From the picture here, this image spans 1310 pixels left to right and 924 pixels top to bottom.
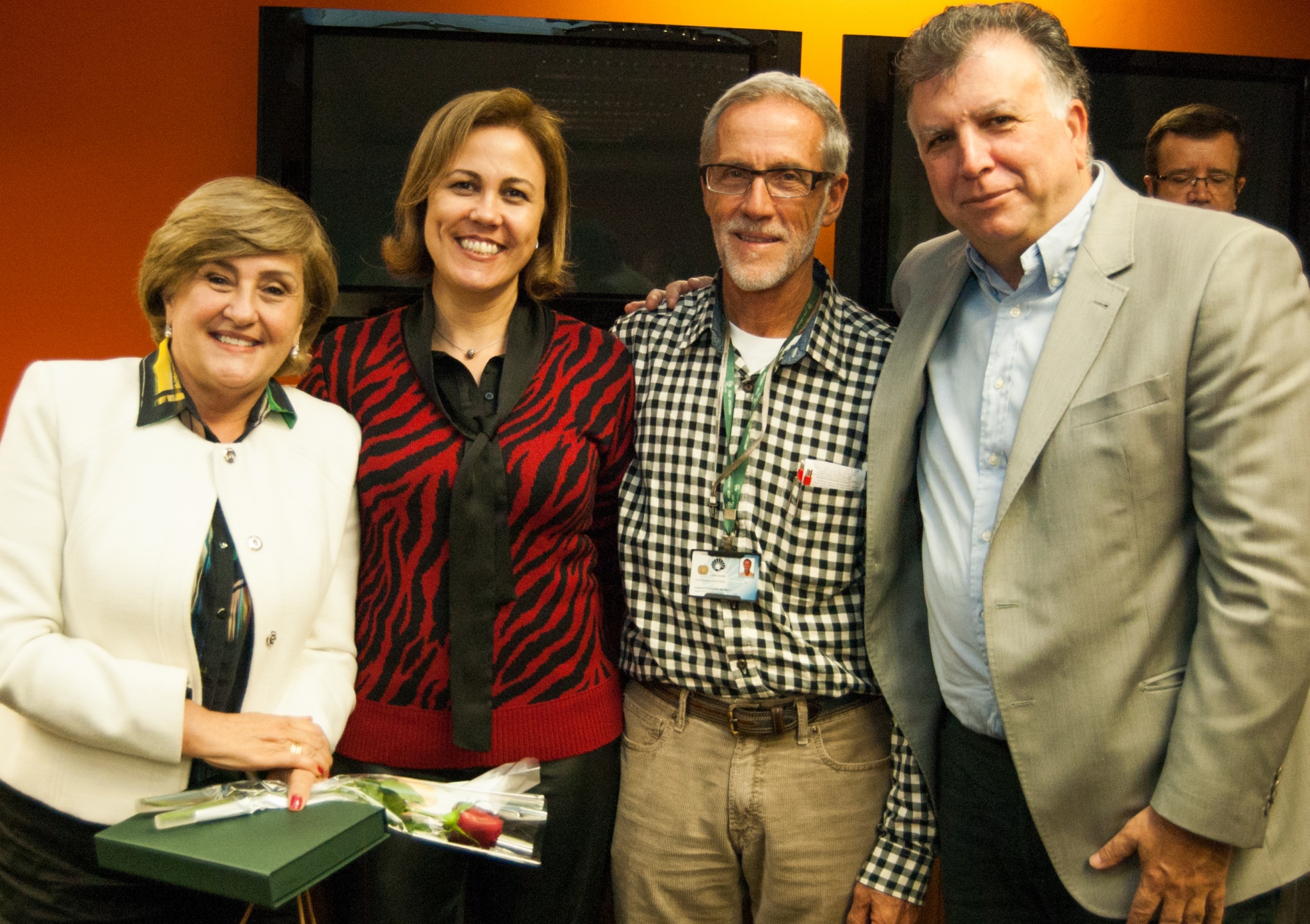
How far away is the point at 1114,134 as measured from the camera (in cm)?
327

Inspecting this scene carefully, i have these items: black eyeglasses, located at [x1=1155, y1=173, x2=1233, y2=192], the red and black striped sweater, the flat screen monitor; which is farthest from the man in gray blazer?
the flat screen monitor

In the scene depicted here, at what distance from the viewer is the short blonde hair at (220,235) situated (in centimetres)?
160

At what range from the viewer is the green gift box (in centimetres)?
122

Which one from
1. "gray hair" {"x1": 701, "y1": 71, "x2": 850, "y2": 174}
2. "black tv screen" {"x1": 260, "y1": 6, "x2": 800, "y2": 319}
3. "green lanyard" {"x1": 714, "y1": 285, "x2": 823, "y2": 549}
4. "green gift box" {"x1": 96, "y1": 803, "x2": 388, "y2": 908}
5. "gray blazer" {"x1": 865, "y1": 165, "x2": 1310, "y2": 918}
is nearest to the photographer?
"green gift box" {"x1": 96, "y1": 803, "x2": 388, "y2": 908}

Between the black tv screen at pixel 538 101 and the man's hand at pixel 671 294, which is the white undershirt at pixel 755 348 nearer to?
the man's hand at pixel 671 294

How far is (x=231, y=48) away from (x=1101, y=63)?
2.80 meters

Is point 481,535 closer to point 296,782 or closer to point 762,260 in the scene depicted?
point 296,782

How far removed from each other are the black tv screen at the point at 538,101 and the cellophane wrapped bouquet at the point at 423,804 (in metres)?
2.00

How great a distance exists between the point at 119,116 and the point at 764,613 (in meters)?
2.88

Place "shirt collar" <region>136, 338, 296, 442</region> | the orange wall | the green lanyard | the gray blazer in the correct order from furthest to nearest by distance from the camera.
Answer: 1. the orange wall
2. the green lanyard
3. "shirt collar" <region>136, 338, 296, 442</region>
4. the gray blazer

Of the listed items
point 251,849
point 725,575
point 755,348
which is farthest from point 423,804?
point 755,348

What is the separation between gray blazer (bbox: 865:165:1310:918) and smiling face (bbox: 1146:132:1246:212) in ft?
4.91

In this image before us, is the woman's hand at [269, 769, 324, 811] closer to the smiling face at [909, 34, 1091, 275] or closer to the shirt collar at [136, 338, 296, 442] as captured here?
the shirt collar at [136, 338, 296, 442]

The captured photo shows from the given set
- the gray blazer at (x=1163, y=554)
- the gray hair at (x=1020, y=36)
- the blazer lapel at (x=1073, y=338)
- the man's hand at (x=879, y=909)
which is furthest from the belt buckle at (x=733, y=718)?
the gray hair at (x=1020, y=36)
